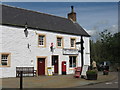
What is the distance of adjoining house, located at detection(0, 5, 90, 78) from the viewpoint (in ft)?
67.6

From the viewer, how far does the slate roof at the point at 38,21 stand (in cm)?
2224

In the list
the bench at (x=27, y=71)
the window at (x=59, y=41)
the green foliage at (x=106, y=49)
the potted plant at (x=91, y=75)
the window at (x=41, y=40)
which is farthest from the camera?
the green foliage at (x=106, y=49)

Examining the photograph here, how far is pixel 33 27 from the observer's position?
22.7 m

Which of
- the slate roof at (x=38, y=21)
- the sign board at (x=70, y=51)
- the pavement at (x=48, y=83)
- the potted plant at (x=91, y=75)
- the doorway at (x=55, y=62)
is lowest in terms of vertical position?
the pavement at (x=48, y=83)

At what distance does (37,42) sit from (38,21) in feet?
11.1

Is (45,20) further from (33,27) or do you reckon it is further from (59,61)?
(59,61)

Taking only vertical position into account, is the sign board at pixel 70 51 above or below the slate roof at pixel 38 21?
below

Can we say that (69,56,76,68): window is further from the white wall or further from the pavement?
the pavement

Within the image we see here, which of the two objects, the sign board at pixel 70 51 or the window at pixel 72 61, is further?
the window at pixel 72 61

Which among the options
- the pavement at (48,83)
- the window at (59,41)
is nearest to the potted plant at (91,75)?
the pavement at (48,83)

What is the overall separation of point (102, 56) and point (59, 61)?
23.3 meters

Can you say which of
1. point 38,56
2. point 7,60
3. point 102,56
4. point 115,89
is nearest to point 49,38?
point 38,56

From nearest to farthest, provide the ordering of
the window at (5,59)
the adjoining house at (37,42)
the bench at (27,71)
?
the window at (5,59), the adjoining house at (37,42), the bench at (27,71)

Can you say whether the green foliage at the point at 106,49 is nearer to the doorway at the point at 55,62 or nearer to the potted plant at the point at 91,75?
the doorway at the point at 55,62
